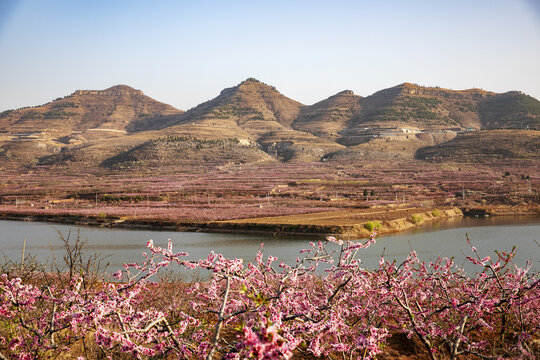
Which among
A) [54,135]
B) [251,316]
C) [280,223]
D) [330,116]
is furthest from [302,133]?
[251,316]

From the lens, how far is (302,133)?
440 ft

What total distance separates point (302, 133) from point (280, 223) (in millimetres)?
98441

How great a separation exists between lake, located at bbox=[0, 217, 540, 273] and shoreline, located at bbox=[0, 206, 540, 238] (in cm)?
138

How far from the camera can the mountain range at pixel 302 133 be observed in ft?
335

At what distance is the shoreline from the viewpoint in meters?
35.0

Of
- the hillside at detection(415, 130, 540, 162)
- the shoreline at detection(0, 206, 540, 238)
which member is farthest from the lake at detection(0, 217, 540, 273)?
the hillside at detection(415, 130, 540, 162)

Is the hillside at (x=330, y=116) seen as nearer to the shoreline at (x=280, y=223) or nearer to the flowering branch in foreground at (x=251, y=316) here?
the shoreline at (x=280, y=223)

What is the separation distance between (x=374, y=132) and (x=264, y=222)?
96.5m

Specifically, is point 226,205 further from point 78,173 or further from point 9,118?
point 9,118

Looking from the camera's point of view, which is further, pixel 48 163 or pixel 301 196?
pixel 48 163

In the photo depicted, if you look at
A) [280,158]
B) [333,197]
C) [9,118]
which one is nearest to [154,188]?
[333,197]

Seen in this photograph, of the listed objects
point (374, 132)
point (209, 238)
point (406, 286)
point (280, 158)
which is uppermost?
point (374, 132)

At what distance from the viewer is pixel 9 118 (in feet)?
568

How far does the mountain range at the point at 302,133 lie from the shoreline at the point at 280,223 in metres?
46.9
